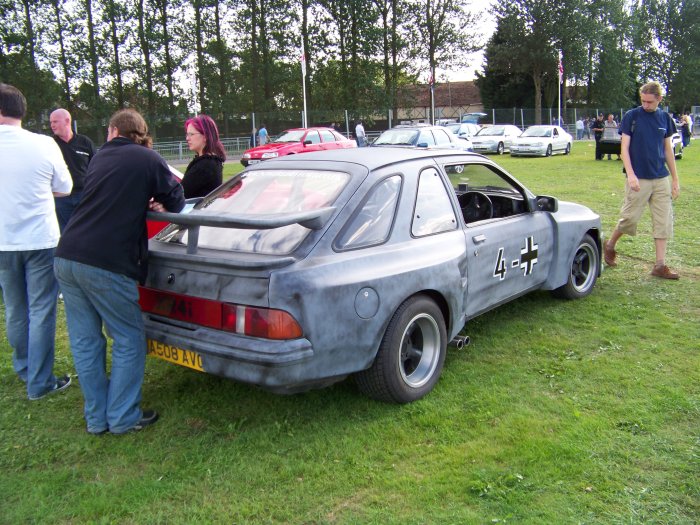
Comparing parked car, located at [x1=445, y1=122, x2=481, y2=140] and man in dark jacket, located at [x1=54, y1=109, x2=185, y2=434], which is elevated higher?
parked car, located at [x1=445, y1=122, x2=481, y2=140]

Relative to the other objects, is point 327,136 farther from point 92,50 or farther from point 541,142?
point 92,50

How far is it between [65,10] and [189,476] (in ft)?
131

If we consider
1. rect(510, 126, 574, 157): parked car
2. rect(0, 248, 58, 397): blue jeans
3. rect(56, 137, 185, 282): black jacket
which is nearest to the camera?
rect(56, 137, 185, 282): black jacket

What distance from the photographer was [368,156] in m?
3.98

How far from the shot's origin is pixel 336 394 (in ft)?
12.5

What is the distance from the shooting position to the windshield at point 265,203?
333cm

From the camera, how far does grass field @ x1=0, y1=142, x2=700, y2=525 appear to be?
270 centimetres

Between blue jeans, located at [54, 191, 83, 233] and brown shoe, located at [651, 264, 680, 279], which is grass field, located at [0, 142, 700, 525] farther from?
blue jeans, located at [54, 191, 83, 233]

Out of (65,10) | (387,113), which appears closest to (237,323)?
(65,10)

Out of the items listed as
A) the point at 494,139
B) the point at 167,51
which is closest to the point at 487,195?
the point at 494,139

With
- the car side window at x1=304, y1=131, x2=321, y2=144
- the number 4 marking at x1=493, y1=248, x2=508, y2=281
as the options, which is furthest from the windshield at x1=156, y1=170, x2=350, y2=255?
the car side window at x1=304, y1=131, x2=321, y2=144

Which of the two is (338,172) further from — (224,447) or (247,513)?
(247,513)

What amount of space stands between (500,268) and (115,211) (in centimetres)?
269

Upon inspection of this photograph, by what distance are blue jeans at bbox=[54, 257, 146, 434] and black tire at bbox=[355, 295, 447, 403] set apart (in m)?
1.29
